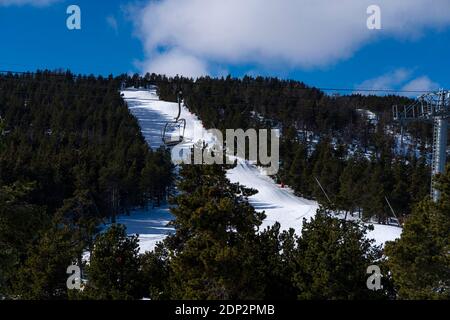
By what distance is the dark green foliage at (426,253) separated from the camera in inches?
652

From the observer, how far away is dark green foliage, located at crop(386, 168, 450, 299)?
16.6 metres

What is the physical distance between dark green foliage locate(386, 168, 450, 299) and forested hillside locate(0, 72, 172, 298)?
1294 centimetres

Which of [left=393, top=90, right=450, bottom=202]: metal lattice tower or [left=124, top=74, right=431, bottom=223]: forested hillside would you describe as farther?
[left=124, top=74, right=431, bottom=223]: forested hillside

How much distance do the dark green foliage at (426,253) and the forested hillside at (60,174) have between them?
12.9 m

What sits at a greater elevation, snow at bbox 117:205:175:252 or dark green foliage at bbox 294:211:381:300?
dark green foliage at bbox 294:211:381:300

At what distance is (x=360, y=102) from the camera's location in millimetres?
186250

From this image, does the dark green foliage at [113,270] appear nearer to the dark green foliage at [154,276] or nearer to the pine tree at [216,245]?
the dark green foliage at [154,276]

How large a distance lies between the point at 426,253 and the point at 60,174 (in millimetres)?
52441

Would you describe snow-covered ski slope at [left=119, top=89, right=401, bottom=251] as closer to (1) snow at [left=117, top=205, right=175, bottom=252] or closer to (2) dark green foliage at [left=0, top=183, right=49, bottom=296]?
(1) snow at [left=117, top=205, right=175, bottom=252]

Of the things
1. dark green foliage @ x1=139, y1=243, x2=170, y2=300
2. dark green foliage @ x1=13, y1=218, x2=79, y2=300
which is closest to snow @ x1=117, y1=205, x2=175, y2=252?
dark green foliage @ x1=13, y1=218, x2=79, y2=300

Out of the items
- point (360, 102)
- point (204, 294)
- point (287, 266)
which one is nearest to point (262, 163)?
point (287, 266)

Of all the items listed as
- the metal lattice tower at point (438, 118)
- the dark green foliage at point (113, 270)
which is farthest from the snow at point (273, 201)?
the dark green foliage at point (113, 270)

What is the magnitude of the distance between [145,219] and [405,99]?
150m

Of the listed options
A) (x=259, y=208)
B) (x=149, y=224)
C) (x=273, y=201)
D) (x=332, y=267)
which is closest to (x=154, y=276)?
(x=332, y=267)
